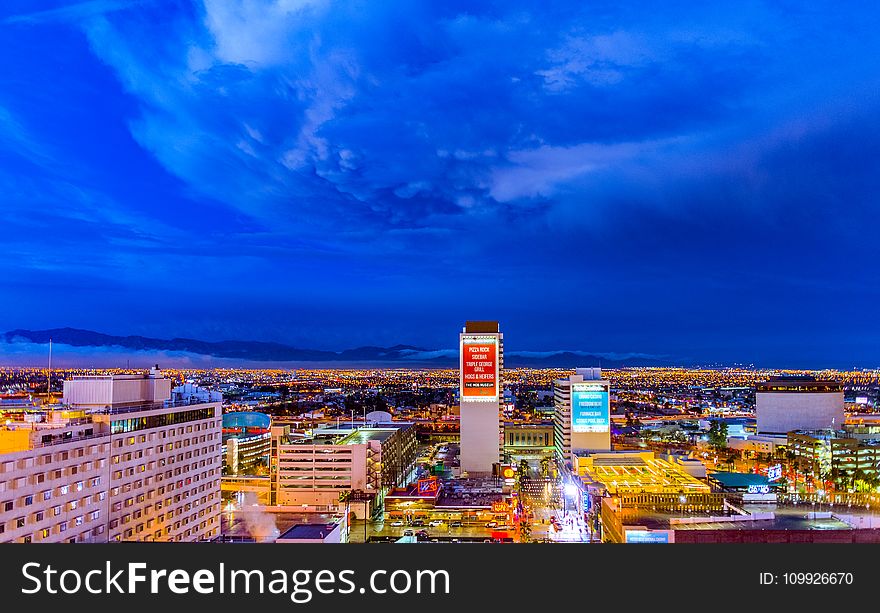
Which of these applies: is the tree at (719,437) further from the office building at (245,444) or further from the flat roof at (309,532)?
the flat roof at (309,532)

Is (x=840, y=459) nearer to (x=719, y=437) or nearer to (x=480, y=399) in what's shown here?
(x=719, y=437)

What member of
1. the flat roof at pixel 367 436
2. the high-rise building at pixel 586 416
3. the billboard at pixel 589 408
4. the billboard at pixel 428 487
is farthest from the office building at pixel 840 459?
the flat roof at pixel 367 436

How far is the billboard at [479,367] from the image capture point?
35594 mm

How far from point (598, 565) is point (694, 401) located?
293 feet

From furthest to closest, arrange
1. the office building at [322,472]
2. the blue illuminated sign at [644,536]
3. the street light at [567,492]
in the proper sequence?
the office building at [322,472]
the street light at [567,492]
the blue illuminated sign at [644,536]

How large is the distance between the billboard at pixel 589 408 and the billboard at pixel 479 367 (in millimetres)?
5230

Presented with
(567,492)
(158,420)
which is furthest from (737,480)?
(158,420)

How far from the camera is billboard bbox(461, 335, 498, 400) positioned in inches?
1401

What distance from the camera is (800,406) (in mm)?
44375

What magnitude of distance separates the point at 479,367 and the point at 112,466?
2323cm

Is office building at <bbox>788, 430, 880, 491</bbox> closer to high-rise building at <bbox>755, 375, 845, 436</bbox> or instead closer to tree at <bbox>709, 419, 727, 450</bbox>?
tree at <bbox>709, 419, 727, 450</bbox>

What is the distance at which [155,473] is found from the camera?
16438mm

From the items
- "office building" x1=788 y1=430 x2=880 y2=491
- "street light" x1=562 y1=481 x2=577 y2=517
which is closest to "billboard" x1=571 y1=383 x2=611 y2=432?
"street light" x1=562 y1=481 x2=577 y2=517

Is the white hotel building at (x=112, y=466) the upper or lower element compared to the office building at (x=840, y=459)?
upper
